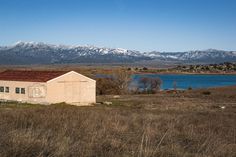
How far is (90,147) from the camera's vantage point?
18.7ft

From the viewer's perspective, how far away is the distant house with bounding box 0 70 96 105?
36812 millimetres

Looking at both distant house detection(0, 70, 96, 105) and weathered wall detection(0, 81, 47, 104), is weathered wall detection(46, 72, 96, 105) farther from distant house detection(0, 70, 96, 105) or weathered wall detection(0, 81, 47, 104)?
weathered wall detection(0, 81, 47, 104)

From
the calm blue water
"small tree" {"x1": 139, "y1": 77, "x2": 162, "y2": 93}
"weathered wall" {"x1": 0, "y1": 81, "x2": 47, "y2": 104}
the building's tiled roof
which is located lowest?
the calm blue water

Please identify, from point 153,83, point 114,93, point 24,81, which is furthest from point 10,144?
point 153,83

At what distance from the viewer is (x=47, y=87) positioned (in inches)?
1446

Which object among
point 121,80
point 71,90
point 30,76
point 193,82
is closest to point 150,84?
point 121,80

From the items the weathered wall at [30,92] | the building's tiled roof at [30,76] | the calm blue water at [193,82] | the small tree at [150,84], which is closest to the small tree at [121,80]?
the small tree at [150,84]

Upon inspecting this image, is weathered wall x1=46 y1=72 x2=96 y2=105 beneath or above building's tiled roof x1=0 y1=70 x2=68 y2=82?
beneath

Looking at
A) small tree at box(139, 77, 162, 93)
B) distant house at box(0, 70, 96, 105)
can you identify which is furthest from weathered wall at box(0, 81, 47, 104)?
small tree at box(139, 77, 162, 93)

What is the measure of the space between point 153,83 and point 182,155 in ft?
221

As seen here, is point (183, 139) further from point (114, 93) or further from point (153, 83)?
point (153, 83)

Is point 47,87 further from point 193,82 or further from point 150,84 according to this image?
point 193,82

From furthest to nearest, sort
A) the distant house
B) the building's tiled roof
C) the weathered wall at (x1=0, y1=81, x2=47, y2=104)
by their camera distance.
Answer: the building's tiled roof → the distant house → the weathered wall at (x1=0, y1=81, x2=47, y2=104)

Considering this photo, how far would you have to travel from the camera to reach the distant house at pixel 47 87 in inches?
1449
